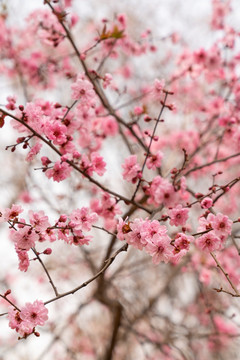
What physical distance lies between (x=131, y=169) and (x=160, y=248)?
2.97ft

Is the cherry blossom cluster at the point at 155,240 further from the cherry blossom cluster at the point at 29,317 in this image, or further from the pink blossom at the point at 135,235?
the cherry blossom cluster at the point at 29,317

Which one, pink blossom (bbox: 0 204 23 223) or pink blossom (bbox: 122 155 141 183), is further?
pink blossom (bbox: 122 155 141 183)

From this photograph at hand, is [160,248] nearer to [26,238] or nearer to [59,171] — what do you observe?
[26,238]

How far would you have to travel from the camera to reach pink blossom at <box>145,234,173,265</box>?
5.92 feet

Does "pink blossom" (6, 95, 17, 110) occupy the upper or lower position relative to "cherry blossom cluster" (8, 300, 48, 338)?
upper

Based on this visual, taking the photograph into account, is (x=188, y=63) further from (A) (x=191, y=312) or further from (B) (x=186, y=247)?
(A) (x=191, y=312)

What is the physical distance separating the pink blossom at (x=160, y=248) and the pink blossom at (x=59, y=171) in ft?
2.76

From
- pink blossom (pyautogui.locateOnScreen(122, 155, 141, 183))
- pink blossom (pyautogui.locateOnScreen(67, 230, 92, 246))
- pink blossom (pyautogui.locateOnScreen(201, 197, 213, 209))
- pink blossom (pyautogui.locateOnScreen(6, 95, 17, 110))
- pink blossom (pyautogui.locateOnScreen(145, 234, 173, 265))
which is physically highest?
pink blossom (pyautogui.locateOnScreen(6, 95, 17, 110))

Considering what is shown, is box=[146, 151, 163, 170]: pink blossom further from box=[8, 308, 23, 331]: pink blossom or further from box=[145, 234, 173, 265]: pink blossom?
box=[8, 308, 23, 331]: pink blossom

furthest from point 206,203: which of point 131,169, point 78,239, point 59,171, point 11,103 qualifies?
point 11,103

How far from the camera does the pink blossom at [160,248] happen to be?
1.80 m

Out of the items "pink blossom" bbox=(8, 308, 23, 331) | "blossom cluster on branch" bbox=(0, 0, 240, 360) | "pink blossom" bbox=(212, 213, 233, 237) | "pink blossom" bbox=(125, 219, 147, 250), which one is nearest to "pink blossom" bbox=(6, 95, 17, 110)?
"blossom cluster on branch" bbox=(0, 0, 240, 360)

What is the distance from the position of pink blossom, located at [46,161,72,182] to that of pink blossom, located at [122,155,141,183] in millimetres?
476

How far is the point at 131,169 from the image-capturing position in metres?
2.62
